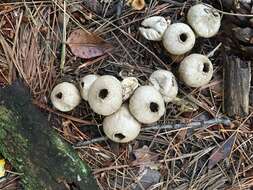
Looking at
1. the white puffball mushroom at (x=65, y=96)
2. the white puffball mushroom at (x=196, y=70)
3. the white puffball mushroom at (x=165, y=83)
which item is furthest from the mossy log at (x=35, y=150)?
the white puffball mushroom at (x=196, y=70)

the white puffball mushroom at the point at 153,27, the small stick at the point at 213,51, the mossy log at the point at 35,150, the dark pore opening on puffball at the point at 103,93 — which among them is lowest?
the mossy log at the point at 35,150

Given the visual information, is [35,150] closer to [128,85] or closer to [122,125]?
[122,125]

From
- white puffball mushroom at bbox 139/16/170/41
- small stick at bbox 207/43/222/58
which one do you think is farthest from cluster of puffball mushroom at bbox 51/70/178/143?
small stick at bbox 207/43/222/58

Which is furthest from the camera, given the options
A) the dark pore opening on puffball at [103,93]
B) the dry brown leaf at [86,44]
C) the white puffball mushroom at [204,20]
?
the dry brown leaf at [86,44]

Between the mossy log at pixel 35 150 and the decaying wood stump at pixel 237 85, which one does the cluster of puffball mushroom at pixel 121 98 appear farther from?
the decaying wood stump at pixel 237 85

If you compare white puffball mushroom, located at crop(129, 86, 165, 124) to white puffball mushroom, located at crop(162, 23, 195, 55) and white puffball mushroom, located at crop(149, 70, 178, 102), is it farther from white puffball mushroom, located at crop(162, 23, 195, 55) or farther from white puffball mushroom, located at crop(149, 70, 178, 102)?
white puffball mushroom, located at crop(162, 23, 195, 55)

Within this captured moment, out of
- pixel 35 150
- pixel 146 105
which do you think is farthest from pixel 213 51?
pixel 35 150

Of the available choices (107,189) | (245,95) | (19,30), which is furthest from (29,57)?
(245,95)
